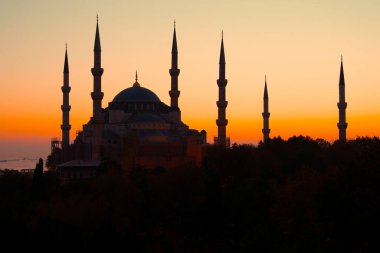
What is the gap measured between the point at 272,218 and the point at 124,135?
31.9m

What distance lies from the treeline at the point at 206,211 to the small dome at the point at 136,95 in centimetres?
1815

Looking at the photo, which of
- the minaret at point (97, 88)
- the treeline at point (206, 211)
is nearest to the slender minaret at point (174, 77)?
the minaret at point (97, 88)

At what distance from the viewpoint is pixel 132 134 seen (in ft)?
204

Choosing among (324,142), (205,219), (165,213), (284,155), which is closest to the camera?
(205,219)

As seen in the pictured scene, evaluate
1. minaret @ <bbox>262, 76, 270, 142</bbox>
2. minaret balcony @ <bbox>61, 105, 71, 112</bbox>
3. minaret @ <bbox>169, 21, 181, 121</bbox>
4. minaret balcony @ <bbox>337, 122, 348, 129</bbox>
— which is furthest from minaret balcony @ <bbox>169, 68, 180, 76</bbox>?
minaret balcony @ <bbox>337, 122, 348, 129</bbox>

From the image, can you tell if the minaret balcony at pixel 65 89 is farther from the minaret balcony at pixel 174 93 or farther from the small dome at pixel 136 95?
the minaret balcony at pixel 174 93

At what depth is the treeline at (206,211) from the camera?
25.8 m

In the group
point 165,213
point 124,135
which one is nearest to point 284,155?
point 124,135

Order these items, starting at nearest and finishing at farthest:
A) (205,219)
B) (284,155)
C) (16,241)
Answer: (16,241) < (205,219) < (284,155)

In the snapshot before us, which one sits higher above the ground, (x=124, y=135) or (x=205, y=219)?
(x=124, y=135)

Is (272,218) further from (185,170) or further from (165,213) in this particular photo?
(185,170)

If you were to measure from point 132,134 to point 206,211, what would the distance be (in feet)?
85.9

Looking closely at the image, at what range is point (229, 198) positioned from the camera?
3847 centimetres

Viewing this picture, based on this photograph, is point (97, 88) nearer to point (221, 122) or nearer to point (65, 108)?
point (65, 108)
